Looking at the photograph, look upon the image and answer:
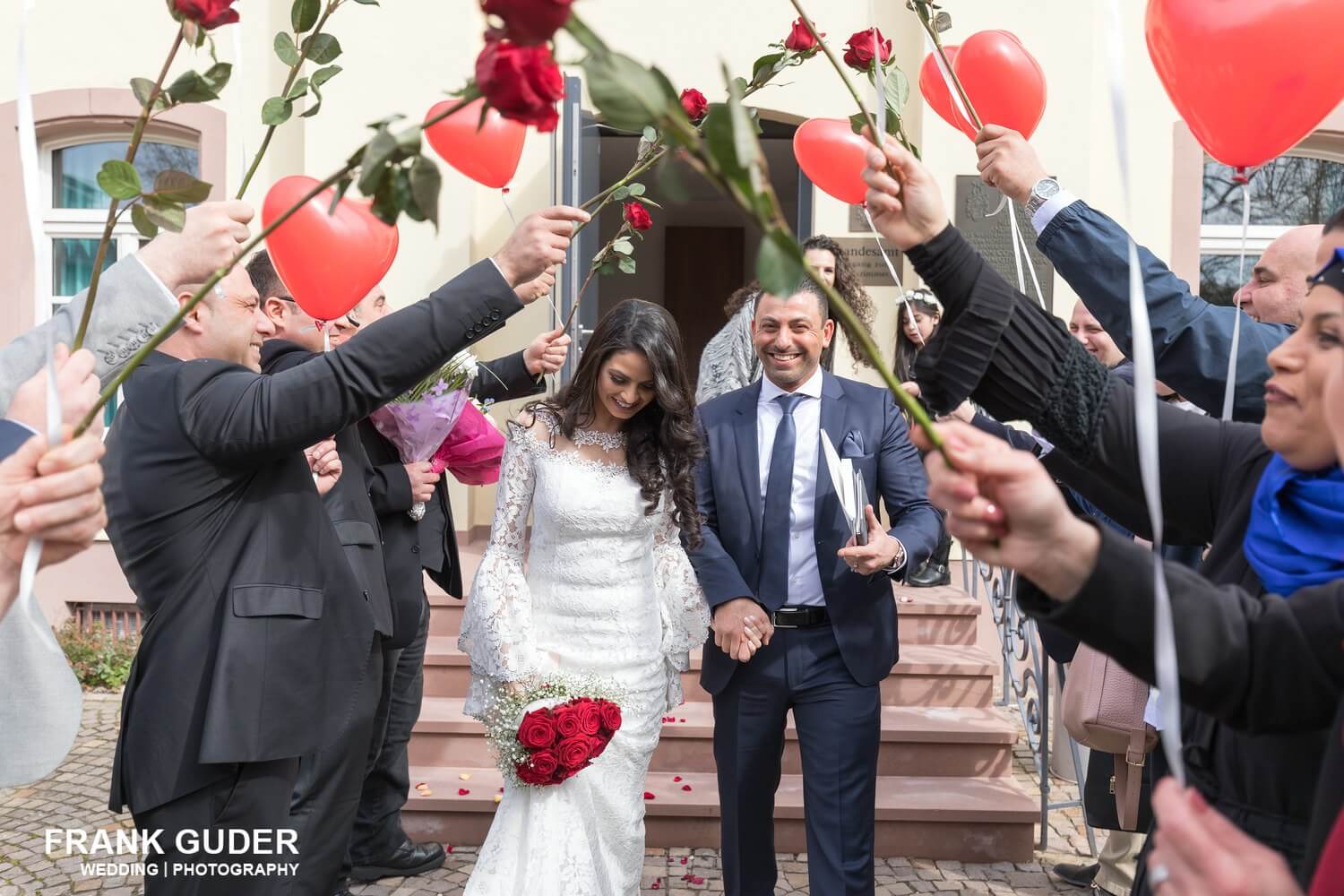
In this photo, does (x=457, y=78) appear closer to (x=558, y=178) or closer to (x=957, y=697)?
(x=558, y=178)

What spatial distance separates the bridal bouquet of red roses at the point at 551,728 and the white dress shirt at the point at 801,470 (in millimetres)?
716

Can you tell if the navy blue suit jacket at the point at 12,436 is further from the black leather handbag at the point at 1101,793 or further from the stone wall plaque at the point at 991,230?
the stone wall plaque at the point at 991,230

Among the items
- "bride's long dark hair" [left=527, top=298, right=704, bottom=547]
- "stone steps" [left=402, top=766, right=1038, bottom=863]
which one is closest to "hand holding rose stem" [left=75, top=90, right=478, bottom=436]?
"bride's long dark hair" [left=527, top=298, right=704, bottom=547]

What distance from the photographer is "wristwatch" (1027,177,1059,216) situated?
7.12 ft

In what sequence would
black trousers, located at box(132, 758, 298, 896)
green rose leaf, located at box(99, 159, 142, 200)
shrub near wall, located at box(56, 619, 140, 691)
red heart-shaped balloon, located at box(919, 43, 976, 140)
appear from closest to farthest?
green rose leaf, located at box(99, 159, 142, 200)
black trousers, located at box(132, 758, 298, 896)
red heart-shaped balloon, located at box(919, 43, 976, 140)
shrub near wall, located at box(56, 619, 140, 691)

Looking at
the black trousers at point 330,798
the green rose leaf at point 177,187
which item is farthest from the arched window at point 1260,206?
the green rose leaf at point 177,187

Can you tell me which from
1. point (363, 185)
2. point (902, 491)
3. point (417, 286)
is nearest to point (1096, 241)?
point (902, 491)

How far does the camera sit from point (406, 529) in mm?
3758

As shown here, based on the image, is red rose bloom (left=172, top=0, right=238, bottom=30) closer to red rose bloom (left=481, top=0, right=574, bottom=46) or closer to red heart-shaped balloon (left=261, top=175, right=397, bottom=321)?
red rose bloom (left=481, top=0, right=574, bottom=46)

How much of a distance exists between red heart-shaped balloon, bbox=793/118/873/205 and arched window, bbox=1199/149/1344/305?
4716mm

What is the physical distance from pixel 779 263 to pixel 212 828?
2.05 meters

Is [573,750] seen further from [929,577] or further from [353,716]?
[929,577]

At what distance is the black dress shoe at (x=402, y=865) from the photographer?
4.00 m

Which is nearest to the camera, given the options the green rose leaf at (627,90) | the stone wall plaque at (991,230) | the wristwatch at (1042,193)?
the green rose leaf at (627,90)
